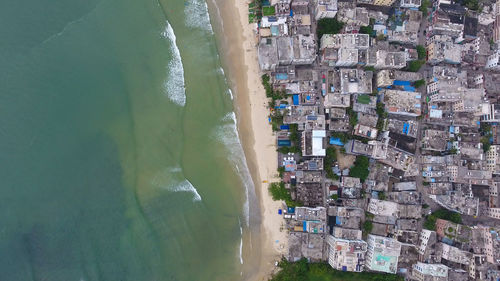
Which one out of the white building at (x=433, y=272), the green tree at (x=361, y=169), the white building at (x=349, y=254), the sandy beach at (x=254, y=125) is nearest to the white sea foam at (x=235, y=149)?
the sandy beach at (x=254, y=125)

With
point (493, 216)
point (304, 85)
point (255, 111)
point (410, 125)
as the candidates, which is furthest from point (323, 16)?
point (493, 216)

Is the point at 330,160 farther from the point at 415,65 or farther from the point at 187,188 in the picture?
the point at 187,188

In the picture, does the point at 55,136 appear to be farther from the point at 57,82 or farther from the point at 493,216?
the point at 493,216

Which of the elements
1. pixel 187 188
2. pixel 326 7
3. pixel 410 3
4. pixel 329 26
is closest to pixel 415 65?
pixel 410 3

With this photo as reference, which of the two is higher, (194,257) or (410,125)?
(410,125)

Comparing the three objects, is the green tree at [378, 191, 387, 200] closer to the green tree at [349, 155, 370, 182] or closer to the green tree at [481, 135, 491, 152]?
the green tree at [349, 155, 370, 182]

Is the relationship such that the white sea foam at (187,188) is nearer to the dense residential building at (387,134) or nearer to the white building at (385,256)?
the dense residential building at (387,134)

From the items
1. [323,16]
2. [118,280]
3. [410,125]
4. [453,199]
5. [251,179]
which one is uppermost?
[323,16]

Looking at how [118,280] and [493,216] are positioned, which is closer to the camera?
[118,280]
